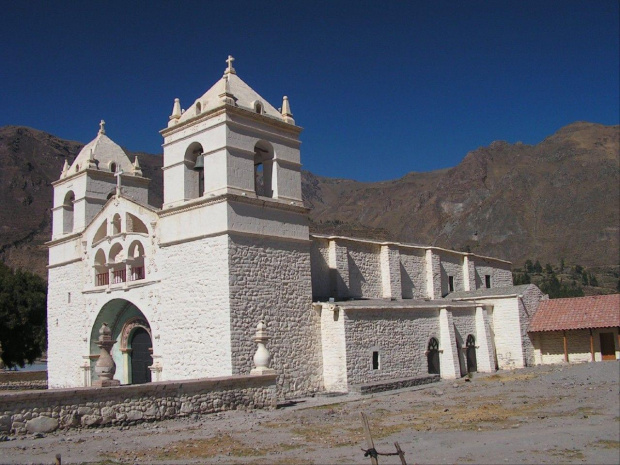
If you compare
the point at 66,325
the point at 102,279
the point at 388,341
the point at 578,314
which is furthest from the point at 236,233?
the point at 578,314

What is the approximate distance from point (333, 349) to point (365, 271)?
652 cm

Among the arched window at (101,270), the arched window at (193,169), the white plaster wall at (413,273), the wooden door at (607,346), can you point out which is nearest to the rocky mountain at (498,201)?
the white plaster wall at (413,273)

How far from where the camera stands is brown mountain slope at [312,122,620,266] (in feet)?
351

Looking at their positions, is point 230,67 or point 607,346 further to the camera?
point 607,346

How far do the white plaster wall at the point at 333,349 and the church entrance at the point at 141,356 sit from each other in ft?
21.3

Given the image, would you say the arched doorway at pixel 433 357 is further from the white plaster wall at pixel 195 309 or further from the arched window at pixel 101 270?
the arched window at pixel 101 270

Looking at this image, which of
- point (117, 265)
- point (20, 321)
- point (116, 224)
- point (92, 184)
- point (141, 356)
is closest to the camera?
point (141, 356)

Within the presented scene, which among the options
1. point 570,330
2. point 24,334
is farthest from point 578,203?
point 24,334

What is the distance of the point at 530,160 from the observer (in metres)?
141

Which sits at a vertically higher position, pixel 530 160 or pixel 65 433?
pixel 530 160

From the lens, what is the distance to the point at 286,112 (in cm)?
2341

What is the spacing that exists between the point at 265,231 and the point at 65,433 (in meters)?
9.43

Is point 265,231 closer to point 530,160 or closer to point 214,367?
point 214,367

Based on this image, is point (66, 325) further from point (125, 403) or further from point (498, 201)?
point (498, 201)
